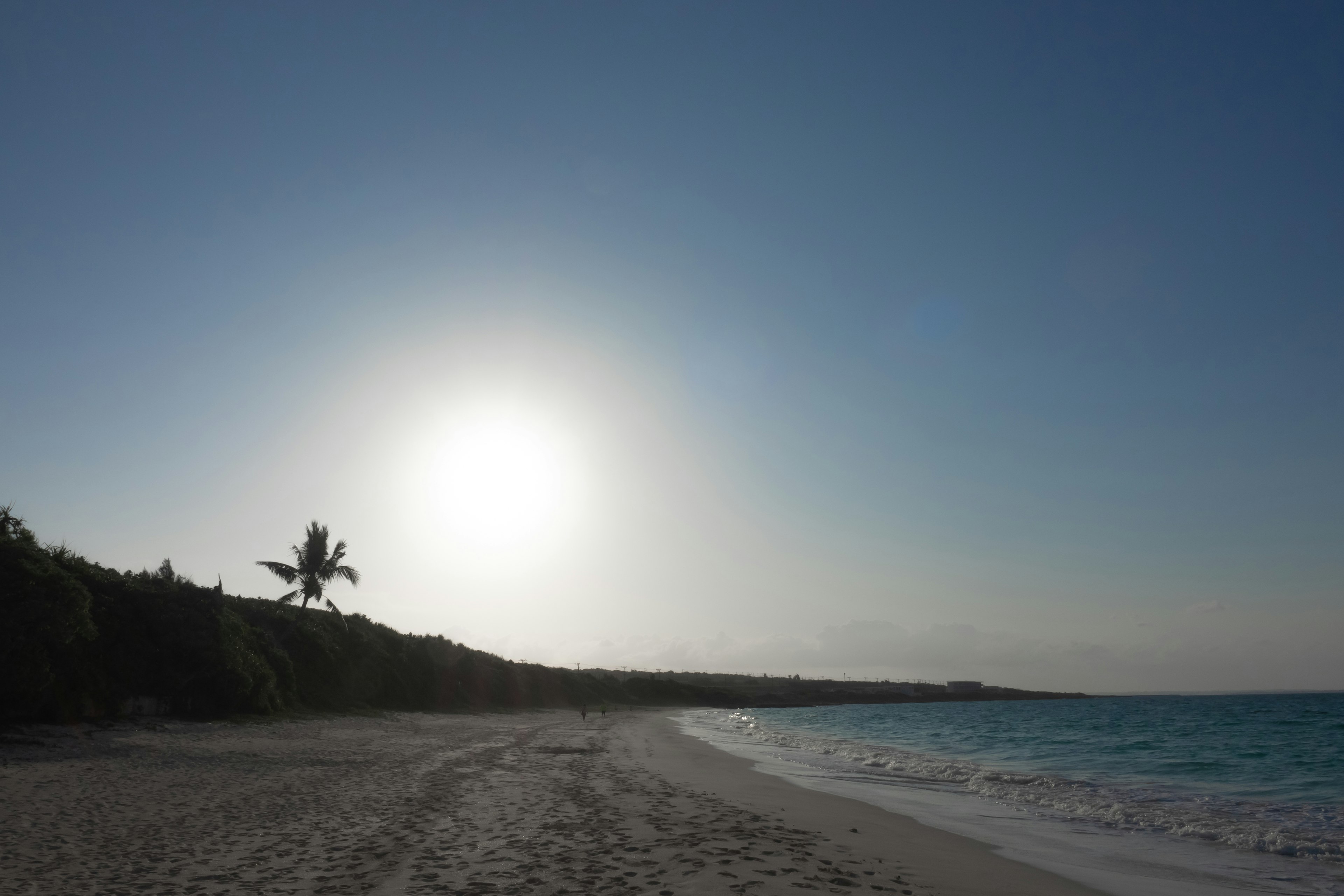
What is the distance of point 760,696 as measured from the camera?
557 feet

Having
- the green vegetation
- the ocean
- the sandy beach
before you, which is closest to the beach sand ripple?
the sandy beach

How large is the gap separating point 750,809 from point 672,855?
18.6 ft

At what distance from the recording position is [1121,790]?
80.9 ft

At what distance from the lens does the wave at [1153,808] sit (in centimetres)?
1598

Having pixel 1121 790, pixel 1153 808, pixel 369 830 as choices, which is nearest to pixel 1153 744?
pixel 1121 790

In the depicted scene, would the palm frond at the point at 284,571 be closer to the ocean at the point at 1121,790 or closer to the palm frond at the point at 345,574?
the palm frond at the point at 345,574

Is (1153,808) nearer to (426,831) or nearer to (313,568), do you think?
(426,831)

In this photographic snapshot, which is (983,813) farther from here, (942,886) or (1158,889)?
(942,886)

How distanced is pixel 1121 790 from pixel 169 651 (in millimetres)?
37801

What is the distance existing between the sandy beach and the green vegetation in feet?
9.44

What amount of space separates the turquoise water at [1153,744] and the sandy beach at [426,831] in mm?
16943

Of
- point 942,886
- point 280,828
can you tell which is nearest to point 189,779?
point 280,828

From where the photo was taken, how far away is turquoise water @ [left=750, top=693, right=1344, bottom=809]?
27.3m

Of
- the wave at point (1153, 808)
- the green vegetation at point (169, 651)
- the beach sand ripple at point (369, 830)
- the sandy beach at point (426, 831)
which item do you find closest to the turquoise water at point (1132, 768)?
the wave at point (1153, 808)
